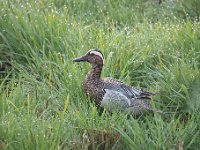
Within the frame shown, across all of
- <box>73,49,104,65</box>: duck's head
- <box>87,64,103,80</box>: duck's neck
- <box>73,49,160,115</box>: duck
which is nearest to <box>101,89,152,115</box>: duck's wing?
<box>73,49,160,115</box>: duck

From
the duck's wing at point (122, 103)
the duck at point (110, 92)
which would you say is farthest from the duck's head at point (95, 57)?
the duck's wing at point (122, 103)

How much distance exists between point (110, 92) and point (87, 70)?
66 cm

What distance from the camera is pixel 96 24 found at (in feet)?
25.3

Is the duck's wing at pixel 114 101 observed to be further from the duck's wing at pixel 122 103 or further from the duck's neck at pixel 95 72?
the duck's neck at pixel 95 72

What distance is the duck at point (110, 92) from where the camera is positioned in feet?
18.1

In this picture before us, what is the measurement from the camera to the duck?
18.1 feet

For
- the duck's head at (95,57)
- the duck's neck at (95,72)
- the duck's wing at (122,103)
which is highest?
the duck's head at (95,57)

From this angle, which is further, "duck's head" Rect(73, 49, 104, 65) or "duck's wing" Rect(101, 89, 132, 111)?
"duck's head" Rect(73, 49, 104, 65)

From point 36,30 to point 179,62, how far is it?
A: 5.24 feet

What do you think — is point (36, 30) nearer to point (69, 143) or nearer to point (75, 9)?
point (75, 9)

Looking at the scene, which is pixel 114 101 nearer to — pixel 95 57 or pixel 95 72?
pixel 95 72

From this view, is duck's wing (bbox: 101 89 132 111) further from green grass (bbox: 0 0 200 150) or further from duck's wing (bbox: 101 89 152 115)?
green grass (bbox: 0 0 200 150)

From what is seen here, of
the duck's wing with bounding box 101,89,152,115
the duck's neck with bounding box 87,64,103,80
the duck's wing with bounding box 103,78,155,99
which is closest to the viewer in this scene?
the duck's wing with bounding box 101,89,152,115

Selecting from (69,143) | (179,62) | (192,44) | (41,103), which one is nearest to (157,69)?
(179,62)
